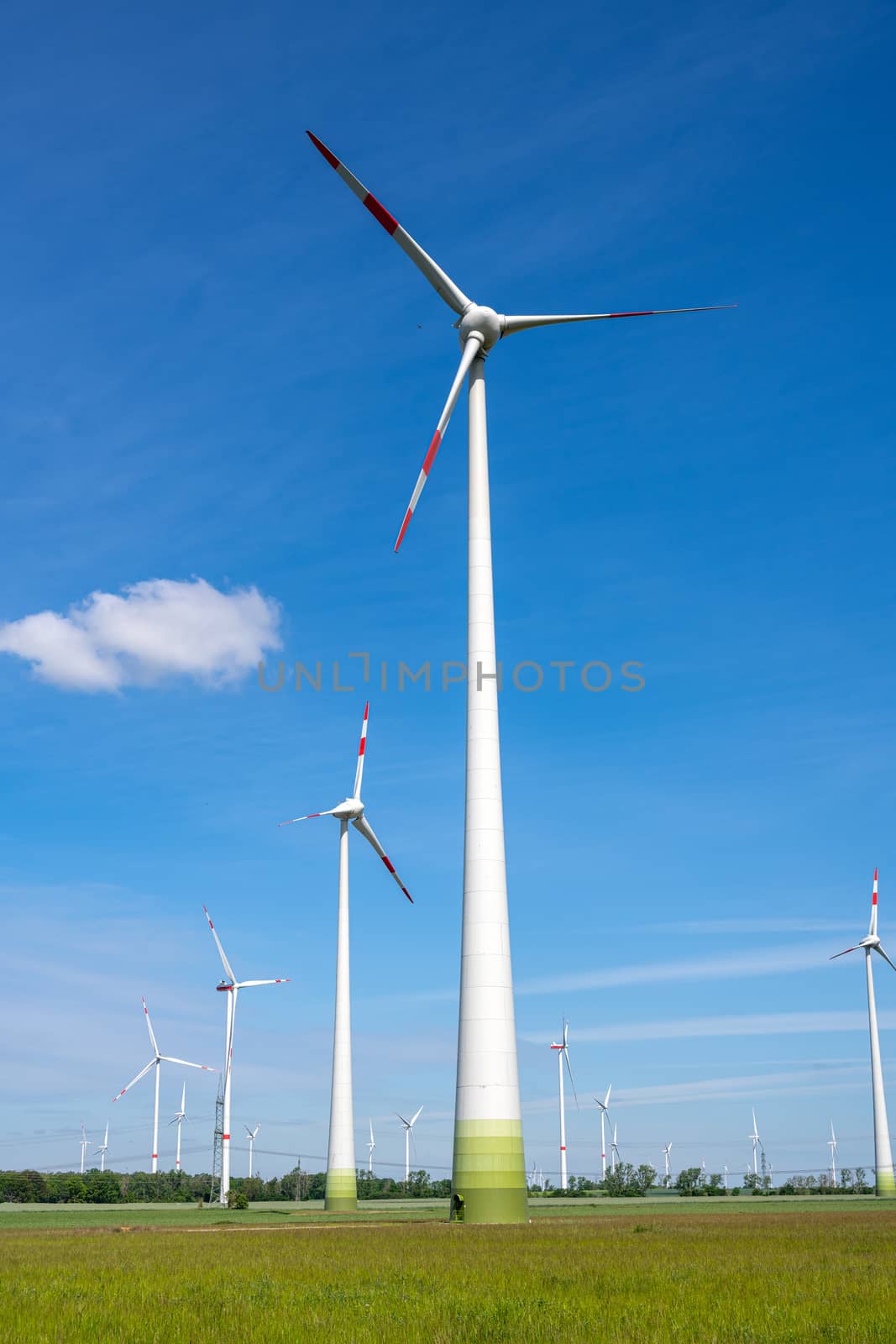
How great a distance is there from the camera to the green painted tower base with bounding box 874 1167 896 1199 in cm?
13104

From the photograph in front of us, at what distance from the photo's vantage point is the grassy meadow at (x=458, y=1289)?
1658cm

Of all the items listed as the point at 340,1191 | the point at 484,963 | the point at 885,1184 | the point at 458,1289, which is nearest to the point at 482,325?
the point at 484,963

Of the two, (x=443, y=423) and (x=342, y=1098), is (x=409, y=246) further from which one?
(x=342, y=1098)

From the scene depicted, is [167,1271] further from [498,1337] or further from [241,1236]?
[241,1236]

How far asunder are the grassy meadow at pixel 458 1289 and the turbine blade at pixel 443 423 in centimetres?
2491

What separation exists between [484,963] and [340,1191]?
50.2 meters

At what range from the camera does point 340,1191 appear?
8950 centimetres

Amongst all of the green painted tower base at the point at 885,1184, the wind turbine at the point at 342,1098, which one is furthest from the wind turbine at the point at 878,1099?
the wind turbine at the point at 342,1098

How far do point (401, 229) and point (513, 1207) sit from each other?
4444cm

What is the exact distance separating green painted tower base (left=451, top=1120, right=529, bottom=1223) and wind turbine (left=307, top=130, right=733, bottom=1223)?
3cm

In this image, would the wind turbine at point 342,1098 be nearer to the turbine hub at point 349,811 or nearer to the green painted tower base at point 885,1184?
the turbine hub at point 349,811

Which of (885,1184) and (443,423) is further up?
(443,423)

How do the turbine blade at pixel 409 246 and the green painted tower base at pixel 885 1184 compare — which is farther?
the green painted tower base at pixel 885 1184

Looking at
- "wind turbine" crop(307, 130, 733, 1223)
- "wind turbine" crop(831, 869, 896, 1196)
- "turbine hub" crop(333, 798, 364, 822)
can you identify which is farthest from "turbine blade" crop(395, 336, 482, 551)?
"wind turbine" crop(831, 869, 896, 1196)
